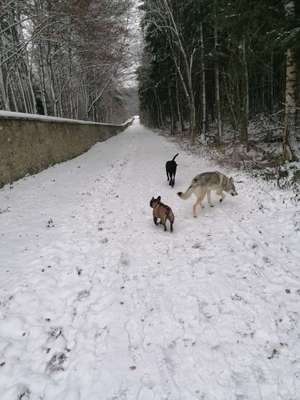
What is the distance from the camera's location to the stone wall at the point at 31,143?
1055cm

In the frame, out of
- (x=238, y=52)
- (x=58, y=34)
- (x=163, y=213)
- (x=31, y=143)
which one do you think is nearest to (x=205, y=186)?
(x=163, y=213)

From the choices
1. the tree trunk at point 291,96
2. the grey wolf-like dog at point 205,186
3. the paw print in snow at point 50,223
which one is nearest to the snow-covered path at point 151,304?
the paw print in snow at point 50,223

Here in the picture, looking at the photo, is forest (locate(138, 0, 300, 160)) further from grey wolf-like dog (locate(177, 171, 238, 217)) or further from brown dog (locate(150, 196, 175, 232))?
brown dog (locate(150, 196, 175, 232))

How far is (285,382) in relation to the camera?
8.64 ft

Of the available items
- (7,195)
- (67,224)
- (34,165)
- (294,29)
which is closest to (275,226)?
(67,224)

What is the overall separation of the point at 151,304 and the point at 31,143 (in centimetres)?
1112

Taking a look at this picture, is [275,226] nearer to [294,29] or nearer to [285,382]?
[285,382]

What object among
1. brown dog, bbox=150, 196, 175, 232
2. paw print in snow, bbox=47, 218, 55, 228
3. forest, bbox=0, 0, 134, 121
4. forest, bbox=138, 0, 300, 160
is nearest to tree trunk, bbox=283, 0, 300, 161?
forest, bbox=138, 0, 300, 160

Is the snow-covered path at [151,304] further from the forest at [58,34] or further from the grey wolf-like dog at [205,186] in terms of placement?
the forest at [58,34]

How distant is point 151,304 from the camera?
151 inches

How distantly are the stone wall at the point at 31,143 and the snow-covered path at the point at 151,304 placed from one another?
4.16 m

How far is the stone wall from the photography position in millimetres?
10547

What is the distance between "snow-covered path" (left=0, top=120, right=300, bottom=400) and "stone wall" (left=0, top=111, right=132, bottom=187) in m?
4.16

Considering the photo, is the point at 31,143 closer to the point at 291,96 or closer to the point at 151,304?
the point at 291,96
